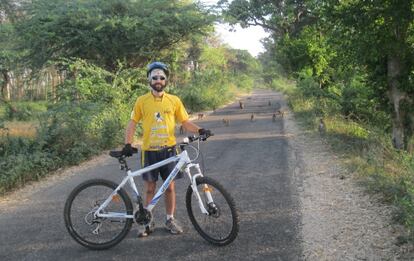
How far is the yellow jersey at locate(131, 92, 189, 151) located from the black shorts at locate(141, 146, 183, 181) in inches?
2.3

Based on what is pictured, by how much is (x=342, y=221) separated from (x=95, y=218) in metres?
3.04

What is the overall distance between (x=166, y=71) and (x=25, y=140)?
608 centimetres

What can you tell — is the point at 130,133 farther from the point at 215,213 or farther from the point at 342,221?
the point at 342,221

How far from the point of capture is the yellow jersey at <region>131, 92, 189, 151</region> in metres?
5.08

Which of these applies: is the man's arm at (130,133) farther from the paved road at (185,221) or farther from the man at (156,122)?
the paved road at (185,221)

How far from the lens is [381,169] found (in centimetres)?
760

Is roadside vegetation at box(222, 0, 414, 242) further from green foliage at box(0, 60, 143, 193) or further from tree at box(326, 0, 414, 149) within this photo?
green foliage at box(0, 60, 143, 193)

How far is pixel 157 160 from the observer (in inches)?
203

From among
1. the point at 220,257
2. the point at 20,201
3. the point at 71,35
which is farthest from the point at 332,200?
the point at 71,35

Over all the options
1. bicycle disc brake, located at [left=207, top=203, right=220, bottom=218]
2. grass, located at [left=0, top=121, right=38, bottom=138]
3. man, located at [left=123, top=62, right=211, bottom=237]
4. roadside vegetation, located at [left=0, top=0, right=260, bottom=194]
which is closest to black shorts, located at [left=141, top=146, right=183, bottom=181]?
man, located at [left=123, top=62, right=211, bottom=237]

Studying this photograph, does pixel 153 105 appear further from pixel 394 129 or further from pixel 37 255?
pixel 394 129

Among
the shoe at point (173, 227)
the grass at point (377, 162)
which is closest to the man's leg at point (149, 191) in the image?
the shoe at point (173, 227)

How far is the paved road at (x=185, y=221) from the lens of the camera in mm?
4797

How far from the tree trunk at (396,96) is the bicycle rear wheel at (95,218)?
824 cm
